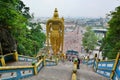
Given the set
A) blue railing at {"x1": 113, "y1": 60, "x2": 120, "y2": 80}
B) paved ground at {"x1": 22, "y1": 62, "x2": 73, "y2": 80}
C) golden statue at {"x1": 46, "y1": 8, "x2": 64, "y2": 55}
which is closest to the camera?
blue railing at {"x1": 113, "y1": 60, "x2": 120, "y2": 80}

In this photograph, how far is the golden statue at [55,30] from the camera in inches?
1126

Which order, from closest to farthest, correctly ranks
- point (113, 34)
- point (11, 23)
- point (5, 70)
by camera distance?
point (5, 70) → point (11, 23) → point (113, 34)

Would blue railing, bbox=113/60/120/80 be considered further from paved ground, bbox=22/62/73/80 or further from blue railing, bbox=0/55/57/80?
blue railing, bbox=0/55/57/80

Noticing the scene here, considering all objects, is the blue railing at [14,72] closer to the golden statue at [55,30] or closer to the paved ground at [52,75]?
the paved ground at [52,75]

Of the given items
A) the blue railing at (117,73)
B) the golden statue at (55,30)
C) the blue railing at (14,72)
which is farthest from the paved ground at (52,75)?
the golden statue at (55,30)

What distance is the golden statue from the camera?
28.6 metres

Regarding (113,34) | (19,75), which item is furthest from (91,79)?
(113,34)

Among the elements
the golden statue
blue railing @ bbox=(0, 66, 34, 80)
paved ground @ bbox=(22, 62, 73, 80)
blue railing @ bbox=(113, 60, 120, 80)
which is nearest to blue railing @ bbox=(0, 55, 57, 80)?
blue railing @ bbox=(0, 66, 34, 80)

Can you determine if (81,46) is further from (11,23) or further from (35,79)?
(35,79)

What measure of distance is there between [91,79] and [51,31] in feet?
47.9

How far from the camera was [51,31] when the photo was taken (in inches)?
1148

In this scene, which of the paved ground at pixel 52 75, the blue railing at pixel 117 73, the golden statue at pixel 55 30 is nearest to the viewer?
the blue railing at pixel 117 73

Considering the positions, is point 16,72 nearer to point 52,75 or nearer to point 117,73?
point 52,75

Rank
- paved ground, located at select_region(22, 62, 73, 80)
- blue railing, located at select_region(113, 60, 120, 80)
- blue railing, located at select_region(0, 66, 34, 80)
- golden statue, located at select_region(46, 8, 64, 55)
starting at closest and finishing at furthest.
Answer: blue railing, located at select_region(0, 66, 34, 80), blue railing, located at select_region(113, 60, 120, 80), paved ground, located at select_region(22, 62, 73, 80), golden statue, located at select_region(46, 8, 64, 55)
